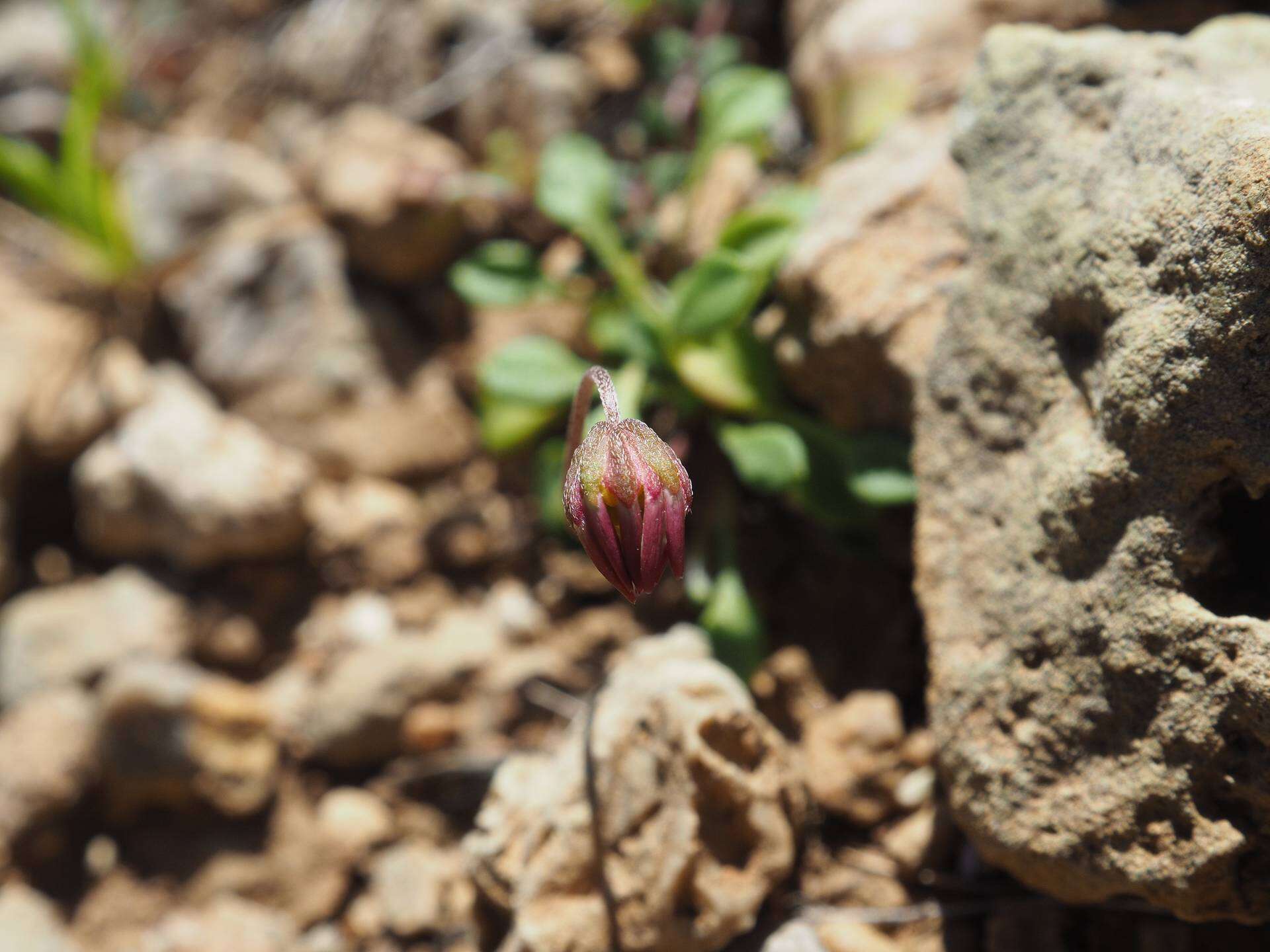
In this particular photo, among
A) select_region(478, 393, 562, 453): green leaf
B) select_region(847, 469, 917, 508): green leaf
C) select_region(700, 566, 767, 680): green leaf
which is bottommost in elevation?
select_region(700, 566, 767, 680): green leaf

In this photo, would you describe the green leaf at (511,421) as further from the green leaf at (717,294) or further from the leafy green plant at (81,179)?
the leafy green plant at (81,179)

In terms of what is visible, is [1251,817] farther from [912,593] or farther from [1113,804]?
[912,593]

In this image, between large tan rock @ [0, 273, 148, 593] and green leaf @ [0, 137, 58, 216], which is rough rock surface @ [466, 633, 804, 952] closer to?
large tan rock @ [0, 273, 148, 593]

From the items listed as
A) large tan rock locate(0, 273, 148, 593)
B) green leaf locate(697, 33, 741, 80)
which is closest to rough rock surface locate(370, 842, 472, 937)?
large tan rock locate(0, 273, 148, 593)

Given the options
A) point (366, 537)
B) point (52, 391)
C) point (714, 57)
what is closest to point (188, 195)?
point (52, 391)

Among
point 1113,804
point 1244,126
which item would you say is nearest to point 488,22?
point 1244,126

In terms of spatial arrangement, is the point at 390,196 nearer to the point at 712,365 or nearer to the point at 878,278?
the point at 712,365
